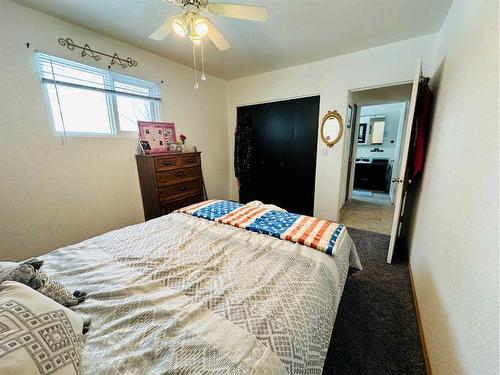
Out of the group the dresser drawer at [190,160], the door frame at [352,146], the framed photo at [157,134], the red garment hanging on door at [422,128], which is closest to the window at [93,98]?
the framed photo at [157,134]

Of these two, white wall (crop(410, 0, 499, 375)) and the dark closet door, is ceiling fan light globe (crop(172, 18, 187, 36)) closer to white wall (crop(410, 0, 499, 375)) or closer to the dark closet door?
white wall (crop(410, 0, 499, 375))

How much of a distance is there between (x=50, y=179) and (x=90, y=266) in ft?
4.92

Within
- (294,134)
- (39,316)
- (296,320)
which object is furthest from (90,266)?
(294,134)

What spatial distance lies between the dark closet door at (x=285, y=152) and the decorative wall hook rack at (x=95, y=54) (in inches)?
76.6

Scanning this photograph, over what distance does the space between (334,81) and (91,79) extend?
10.0 feet

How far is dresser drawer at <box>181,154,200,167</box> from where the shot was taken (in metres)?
2.77

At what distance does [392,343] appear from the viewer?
132cm

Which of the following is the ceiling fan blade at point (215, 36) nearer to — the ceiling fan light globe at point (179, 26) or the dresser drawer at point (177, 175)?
the ceiling fan light globe at point (179, 26)

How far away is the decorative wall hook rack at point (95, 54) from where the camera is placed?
2016 mm

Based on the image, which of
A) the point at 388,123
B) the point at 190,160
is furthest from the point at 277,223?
the point at 388,123

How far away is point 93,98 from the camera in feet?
7.46

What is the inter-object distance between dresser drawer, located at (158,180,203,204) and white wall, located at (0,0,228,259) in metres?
0.44

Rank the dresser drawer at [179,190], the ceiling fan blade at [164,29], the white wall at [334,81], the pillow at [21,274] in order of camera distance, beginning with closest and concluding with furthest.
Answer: the pillow at [21,274]
the ceiling fan blade at [164,29]
the white wall at [334,81]
the dresser drawer at [179,190]

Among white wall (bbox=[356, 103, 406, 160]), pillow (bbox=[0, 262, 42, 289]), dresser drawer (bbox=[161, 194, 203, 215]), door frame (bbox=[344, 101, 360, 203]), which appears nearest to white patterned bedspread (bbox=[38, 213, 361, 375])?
pillow (bbox=[0, 262, 42, 289])
